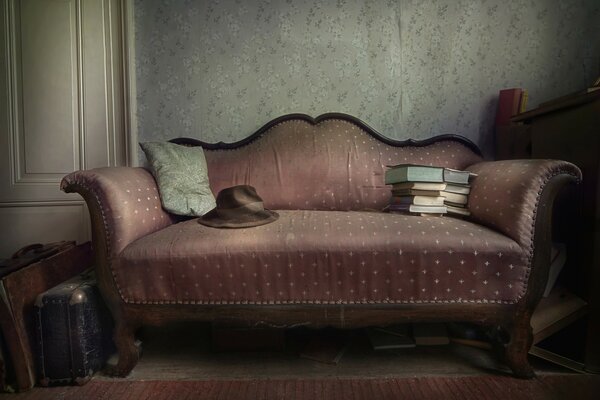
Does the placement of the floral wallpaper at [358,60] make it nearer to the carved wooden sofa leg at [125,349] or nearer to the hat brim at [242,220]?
the hat brim at [242,220]

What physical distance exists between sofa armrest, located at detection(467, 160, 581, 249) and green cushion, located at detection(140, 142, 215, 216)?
51.0 inches

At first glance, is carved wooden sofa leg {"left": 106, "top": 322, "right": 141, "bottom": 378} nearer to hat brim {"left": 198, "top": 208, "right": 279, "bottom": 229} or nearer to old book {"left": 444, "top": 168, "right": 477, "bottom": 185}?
hat brim {"left": 198, "top": 208, "right": 279, "bottom": 229}

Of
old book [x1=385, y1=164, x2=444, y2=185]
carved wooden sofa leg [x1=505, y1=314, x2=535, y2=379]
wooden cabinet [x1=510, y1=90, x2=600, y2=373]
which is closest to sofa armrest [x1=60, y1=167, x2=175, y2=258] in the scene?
old book [x1=385, y1=164, x2=444, y2=185]

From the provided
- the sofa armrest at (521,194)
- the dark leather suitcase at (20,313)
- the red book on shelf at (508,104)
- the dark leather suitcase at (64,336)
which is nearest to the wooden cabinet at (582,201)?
the sofa armrest at (521,194)

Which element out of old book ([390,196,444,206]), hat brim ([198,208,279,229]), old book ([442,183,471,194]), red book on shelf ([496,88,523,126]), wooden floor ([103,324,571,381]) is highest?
red book on shelf ([496,88,523,126])

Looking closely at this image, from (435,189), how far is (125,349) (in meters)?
1.46

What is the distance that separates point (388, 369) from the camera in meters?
1.33

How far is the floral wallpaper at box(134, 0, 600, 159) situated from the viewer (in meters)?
2.12

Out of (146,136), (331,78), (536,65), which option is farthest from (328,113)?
(536,65)

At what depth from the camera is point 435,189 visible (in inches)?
60.4

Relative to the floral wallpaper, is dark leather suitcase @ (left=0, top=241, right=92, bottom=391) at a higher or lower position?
lower

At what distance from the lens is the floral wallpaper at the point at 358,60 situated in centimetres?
212

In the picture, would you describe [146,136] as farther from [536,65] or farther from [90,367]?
[536,65]

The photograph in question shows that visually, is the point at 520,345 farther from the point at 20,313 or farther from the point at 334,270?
the point at 20,313
